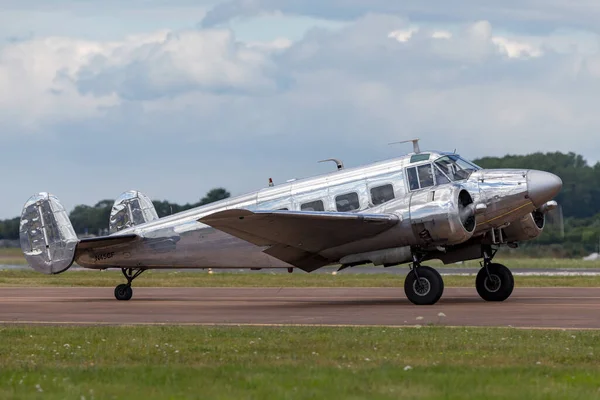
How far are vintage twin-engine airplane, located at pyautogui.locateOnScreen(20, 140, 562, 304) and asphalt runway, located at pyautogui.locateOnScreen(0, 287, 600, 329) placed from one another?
1.13 m

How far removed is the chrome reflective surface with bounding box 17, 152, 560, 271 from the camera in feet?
79.8

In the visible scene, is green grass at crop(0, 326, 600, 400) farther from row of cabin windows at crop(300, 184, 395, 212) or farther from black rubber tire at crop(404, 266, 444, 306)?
row of cabin windows at crop(300, 184, 395, 212)

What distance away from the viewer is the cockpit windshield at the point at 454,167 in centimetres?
2502

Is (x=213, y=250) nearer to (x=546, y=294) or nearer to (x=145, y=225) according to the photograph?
(x=145, y=225)

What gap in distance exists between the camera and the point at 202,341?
1650 cm

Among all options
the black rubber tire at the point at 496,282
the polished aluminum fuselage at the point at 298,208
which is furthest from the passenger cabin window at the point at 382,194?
the black rubber tire at the point at 496,282

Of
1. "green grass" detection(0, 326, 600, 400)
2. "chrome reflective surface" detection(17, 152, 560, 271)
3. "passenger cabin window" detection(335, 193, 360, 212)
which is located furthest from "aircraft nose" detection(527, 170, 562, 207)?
"green grass" detection(0, 326, 600, 400)

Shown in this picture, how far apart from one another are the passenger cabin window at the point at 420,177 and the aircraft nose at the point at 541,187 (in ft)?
7.66

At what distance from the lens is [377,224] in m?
24.7

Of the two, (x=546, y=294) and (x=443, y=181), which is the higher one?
(x=443, y=181)

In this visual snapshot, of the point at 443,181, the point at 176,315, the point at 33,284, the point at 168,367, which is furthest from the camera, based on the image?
the point at 33,284

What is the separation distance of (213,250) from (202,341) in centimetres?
1145

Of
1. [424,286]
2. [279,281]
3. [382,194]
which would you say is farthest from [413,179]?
[279,281]

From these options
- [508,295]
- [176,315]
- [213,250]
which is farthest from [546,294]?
[176,315]
